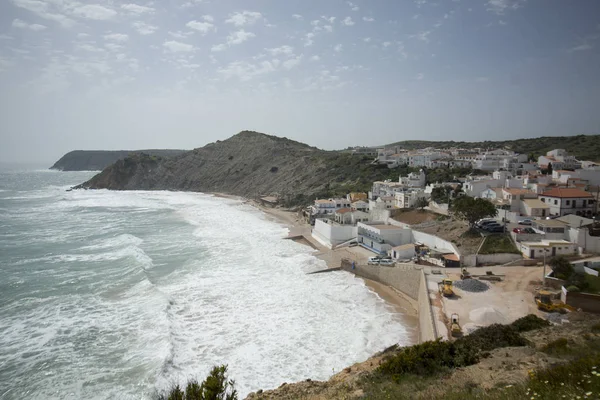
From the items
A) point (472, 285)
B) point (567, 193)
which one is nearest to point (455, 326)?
point (472, 285)

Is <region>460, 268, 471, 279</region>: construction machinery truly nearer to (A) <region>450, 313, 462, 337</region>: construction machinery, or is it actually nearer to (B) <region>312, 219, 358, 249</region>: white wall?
(A) <region>450, 313, 462, 337</region>: construction machinery

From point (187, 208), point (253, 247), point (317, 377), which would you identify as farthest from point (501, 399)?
point (187, 208)

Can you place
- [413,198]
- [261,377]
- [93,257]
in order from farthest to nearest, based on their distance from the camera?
1. [413,198]
2. [93,257]
3. [261,377]

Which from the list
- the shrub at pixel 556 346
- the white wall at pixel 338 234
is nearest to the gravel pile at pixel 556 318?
the shrub at pixel 556 346

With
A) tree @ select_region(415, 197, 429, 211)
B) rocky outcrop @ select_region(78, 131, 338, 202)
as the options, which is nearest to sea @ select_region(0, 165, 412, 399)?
tree @ select_region(415, 197, 429, 211)

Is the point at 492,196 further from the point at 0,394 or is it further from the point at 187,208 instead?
the point at 187,208

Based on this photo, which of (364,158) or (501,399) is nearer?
(501,399)

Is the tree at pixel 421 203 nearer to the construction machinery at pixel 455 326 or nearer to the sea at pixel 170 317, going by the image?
the sea at pixel 170 317

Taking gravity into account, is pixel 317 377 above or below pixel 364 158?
below
